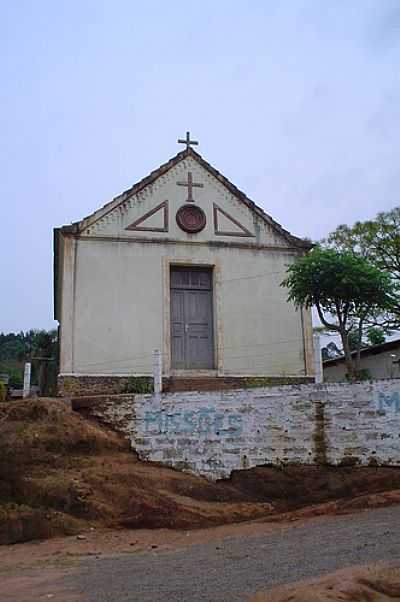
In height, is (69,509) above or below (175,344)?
below

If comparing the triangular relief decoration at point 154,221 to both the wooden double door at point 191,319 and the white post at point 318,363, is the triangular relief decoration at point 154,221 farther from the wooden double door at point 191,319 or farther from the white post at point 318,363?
the white post at point 318,363

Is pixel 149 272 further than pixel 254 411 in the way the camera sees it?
Yes

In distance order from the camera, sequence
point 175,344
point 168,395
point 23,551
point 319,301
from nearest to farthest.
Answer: point 23,551
point 168,395
point 319,301
point 175,344

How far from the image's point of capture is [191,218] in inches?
692

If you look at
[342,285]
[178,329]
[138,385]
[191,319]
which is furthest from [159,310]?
[342,285]

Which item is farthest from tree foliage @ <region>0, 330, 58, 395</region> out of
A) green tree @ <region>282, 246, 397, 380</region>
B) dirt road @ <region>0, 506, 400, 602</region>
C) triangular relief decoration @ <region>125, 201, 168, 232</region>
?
dirt road @ <region>0, 506, 400, 602</region>

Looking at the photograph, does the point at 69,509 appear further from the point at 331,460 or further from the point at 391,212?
the point at 391,212

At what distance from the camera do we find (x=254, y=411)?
488 inches

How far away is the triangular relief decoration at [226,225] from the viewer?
17.7 m

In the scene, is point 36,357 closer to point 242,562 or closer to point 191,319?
point 191,319

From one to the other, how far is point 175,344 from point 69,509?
6489 millimetres

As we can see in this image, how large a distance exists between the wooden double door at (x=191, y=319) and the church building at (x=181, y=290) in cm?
3

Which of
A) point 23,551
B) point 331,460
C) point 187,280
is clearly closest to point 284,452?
point 331,460

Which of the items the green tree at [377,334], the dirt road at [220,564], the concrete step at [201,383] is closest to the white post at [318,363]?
the dirt road at [220,564]
